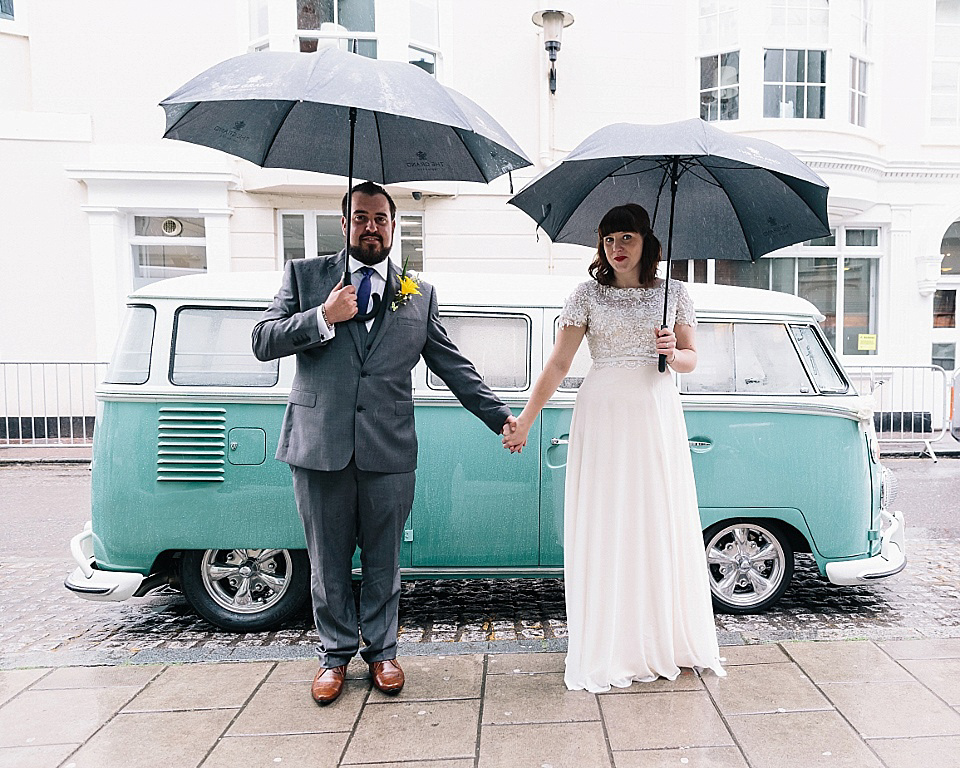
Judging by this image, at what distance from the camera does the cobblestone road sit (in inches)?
158

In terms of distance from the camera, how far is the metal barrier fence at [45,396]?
11477mm

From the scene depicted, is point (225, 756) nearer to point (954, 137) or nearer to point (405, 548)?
point (405, 548)

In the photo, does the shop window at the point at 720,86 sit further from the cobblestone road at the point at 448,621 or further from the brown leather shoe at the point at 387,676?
the brown leather shoe at the point at 387,676

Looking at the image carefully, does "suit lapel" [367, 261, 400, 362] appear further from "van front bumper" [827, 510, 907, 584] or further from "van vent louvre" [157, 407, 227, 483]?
"van front bumper" [827, 510, 907, 584]

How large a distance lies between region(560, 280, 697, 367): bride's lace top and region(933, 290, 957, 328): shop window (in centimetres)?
1237

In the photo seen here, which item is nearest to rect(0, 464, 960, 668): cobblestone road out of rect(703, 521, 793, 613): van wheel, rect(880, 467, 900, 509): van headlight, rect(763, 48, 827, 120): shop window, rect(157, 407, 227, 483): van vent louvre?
rect(703, 521, 793, 613): van wheel

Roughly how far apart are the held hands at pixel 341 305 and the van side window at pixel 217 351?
1239 mm

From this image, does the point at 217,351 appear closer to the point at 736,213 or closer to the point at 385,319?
the point at 385,319

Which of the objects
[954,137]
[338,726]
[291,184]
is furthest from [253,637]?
[954,137]

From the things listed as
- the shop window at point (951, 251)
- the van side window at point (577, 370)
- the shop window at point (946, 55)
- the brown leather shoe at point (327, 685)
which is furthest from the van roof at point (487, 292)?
the shop window at point (946, 55)

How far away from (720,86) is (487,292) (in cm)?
1034

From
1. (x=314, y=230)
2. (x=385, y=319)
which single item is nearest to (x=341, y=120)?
(x=385, y=319)

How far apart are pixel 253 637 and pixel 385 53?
10.1 m

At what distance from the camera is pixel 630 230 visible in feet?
11.1
